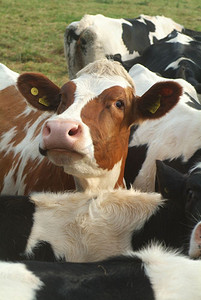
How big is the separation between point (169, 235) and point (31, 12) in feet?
54.9

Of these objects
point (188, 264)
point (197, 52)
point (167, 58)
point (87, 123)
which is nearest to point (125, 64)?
point (167, 58)

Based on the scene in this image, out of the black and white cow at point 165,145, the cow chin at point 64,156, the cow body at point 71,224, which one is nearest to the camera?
the cow body at point 71,224

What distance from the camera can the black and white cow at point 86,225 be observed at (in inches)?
114

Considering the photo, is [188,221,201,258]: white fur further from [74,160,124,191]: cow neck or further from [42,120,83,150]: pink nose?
[74,160,124,191]: cow neck

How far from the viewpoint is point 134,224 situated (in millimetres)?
2992

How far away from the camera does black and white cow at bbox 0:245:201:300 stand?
6.75ft

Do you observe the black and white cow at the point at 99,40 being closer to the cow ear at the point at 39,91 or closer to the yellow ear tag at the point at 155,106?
the cow ear at the point at 39,91

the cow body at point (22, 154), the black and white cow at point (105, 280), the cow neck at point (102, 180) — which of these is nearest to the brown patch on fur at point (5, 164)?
the cow body at point (22, 154)

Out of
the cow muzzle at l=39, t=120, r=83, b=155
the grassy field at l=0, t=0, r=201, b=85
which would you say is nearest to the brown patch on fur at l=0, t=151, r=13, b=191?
the cow muzzle at l=39, t=120, r=83, b=155

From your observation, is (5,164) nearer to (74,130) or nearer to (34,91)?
(34,91)

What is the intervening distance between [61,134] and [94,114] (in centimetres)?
42

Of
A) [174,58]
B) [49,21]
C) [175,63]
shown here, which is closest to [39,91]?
[175,63]

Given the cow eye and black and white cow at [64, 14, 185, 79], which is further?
black and white cow at [64, 14, 185, 79]

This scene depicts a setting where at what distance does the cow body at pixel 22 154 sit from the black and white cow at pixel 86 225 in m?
0.94
